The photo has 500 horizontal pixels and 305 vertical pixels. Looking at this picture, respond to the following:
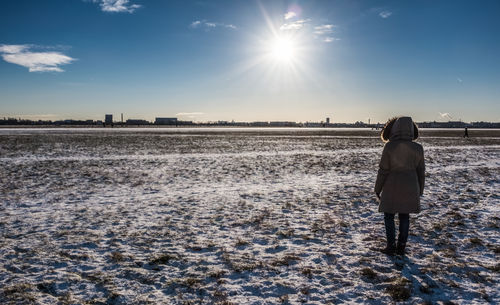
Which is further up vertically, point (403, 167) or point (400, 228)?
point (403, 167)

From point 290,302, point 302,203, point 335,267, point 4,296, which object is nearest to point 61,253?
point 4,296

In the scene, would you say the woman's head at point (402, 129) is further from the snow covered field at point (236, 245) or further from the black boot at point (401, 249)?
the snow covered field at point (236, 245)

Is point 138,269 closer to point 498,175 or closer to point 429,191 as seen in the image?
point 429,191

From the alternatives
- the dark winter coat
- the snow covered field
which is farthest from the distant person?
the snow covered field

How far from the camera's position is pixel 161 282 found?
455cm

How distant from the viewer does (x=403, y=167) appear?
16.6 ft

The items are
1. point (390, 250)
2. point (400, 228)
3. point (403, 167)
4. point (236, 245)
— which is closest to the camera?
point (403, 167)

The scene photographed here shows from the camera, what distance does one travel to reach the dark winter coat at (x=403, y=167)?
16.5 ft

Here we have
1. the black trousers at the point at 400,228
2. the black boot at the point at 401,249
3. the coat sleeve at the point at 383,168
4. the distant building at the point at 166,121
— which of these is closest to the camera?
the coat sleeve at the point at 383,168

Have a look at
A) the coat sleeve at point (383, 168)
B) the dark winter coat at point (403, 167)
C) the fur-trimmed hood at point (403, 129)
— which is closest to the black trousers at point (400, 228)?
the dark winter coat at point (403, 167)

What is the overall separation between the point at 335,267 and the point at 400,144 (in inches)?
90.4

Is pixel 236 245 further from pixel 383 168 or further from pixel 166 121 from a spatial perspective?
pixel 166 121

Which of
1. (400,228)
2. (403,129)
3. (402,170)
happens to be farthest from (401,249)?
(403,129)

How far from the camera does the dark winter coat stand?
197 inches
